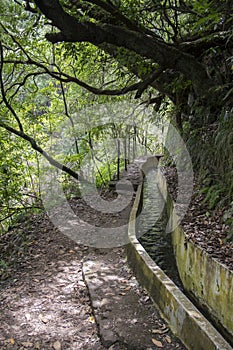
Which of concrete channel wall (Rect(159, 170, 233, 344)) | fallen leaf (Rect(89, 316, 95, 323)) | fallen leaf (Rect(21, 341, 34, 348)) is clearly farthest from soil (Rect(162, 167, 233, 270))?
fallen leaf (Rect(21, 341, 34, 348))

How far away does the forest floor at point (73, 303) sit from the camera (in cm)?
A: 402

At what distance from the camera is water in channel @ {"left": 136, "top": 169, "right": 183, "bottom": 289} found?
21.2 feet

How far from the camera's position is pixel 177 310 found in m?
3.93

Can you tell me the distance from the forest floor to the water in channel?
29.7 inches

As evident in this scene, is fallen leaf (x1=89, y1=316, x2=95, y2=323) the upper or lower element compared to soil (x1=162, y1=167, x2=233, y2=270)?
lower

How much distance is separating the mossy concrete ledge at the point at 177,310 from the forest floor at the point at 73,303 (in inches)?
5.2

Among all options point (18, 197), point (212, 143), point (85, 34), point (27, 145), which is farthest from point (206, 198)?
point (27, 145)

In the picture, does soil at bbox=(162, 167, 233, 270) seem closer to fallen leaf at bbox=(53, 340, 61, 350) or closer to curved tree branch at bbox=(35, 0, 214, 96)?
fallen leaf at bbox=(53, 340, 61, 350)

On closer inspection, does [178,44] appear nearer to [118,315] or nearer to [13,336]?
[118,315]

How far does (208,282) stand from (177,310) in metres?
0.85

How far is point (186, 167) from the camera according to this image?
986 centimetres

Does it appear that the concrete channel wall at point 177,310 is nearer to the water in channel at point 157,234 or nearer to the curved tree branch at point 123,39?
the water in channel at point 157,234

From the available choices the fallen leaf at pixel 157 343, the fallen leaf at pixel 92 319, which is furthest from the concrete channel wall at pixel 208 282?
the fallen leaf at pixel 92 319

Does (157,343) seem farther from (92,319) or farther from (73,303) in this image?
(73,303)
